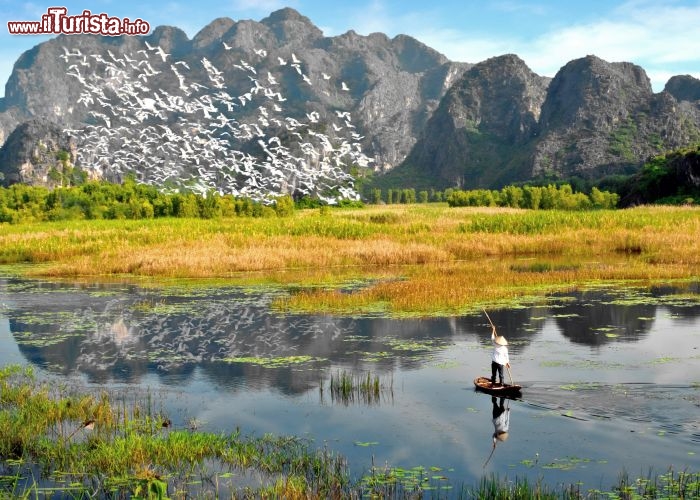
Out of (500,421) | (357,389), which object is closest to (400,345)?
(357,389)

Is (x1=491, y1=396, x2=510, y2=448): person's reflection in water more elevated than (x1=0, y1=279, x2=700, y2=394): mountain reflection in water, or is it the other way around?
(x1=0, y1=279, x2=700, y2=394): mountain reflection in water

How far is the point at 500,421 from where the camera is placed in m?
12.8

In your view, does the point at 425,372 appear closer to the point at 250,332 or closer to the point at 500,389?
the point at 500,389

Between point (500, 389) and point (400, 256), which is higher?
point (400, 256)

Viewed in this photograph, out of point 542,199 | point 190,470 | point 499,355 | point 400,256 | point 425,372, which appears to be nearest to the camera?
point 190,470

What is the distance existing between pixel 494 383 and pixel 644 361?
4916mm

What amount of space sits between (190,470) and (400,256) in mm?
32153

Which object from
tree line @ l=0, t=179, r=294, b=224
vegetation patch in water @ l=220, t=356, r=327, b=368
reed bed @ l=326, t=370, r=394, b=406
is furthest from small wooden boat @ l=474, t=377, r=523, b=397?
tree line @ l=0, t=179, r=294, b=224

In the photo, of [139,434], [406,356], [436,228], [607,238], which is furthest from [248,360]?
[436,228]

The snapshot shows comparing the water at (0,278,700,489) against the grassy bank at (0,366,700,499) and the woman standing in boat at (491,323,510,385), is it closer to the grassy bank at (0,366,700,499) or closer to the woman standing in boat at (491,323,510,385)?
the grassy bank at (0,366,700,499)

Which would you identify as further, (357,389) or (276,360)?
(276,360)

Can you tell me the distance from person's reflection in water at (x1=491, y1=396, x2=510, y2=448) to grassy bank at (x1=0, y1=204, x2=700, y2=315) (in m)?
10.9

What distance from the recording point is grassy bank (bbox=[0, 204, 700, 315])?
28.9 metres

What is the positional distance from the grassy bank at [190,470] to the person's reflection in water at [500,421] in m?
1.91
